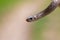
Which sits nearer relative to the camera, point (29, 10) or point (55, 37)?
point (55, 37)

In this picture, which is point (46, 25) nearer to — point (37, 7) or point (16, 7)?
point (37, 7)

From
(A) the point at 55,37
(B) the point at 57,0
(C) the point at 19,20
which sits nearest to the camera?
(B) the point at 57,0

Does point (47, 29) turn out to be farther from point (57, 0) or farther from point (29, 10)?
point (57, 0)

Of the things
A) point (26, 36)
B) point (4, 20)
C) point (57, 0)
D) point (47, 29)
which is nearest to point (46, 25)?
point (47, 29)

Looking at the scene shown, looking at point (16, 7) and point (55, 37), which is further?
point (16, 7)

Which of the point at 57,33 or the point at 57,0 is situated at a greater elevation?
the point at 57,33

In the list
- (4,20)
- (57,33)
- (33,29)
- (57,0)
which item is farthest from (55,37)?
(57,0)

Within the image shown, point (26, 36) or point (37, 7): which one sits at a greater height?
point (37, 7)

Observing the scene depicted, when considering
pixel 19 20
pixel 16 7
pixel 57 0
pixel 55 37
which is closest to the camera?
pixel 57 0

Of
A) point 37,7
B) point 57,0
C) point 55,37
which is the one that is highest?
point 37,7

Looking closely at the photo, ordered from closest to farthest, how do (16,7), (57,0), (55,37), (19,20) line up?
(57,0) → (55,37) → (19,20) → (16,7)
